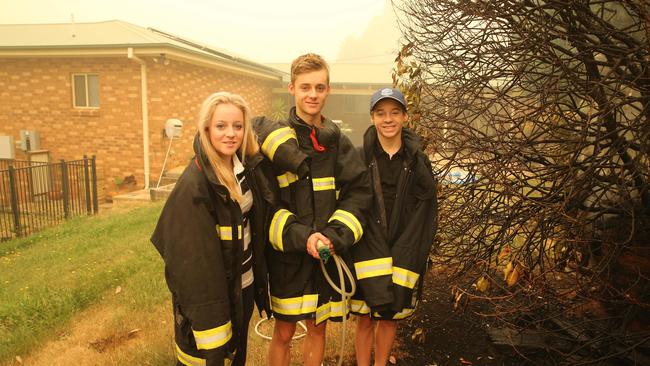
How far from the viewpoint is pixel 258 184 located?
2.40 meters

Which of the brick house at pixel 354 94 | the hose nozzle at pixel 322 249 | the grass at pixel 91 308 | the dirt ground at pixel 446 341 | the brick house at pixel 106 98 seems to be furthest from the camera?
the brick house at pixel 354 94

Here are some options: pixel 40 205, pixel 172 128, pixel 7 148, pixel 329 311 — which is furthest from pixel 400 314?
pixel 7 148

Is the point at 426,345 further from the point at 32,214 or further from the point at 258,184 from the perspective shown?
the point at 32,214

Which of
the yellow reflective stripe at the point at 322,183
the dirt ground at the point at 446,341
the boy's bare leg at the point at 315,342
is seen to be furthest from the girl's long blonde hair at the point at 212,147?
the dirt ground at the point at 446,341

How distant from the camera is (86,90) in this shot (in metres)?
12.2

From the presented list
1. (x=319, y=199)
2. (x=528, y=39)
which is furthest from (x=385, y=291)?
(x=528, y=39)

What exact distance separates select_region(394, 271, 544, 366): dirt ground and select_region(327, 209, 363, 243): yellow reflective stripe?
1.39 meters

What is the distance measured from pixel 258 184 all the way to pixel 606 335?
229 cm

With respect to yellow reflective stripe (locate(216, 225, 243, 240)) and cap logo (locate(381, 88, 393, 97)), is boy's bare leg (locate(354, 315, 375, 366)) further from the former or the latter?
cap logo (locate(381, 88, 393, 97))

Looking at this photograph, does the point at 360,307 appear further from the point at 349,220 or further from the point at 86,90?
the point at 86,90

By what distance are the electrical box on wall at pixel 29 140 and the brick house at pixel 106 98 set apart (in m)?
0.23

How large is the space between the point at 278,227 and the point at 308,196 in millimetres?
255

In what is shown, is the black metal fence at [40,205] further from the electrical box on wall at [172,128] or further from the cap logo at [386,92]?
the cap logo at [386,92]

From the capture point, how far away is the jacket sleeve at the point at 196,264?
2.06m
